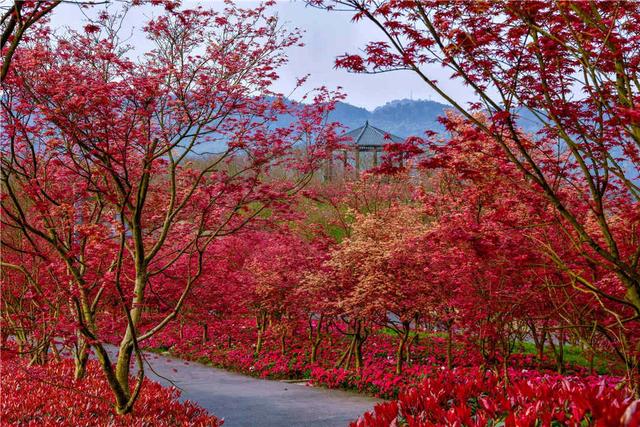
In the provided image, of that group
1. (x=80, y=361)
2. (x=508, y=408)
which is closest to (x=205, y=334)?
(x=80, y=361)

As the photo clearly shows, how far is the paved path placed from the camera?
9.43 metres

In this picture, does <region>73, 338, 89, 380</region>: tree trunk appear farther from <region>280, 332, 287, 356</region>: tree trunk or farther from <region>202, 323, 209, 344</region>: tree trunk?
<region>202, 323, 209, 344</region>: tree trunk

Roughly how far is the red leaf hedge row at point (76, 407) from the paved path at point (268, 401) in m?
2.09

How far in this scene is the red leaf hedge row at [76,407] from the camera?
6.25m

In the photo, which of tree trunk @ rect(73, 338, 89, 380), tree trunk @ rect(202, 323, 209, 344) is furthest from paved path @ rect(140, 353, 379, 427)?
tree trunk @ rect(202, 323, 209, 344)

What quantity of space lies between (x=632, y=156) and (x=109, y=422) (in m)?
6.36

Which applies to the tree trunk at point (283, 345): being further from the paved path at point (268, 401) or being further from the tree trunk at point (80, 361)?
the tree trunk at point (80, 361)

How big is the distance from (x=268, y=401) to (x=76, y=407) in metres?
5.02

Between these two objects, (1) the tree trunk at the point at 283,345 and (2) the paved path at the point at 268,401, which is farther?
(1) the tree trunk at the point at 283,345

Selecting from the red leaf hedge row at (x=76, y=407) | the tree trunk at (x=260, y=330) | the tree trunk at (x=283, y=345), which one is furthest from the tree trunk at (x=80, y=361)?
the tree trunk at (x=260, y=330)

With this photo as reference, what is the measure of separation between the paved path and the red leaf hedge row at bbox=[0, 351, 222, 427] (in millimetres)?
2089

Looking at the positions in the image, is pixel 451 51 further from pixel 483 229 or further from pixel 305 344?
pixel 305 344

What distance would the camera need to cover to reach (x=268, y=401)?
11.2 m

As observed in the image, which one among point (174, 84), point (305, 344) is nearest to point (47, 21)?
point (174, 84)
